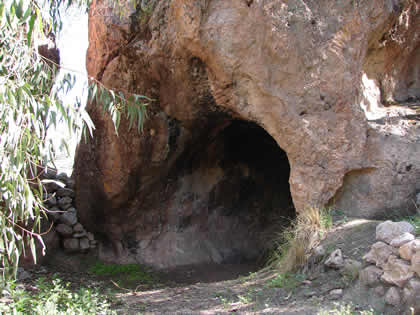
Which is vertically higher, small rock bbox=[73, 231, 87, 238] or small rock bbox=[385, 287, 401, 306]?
small rock bbox=[385, 287, 401, 306]

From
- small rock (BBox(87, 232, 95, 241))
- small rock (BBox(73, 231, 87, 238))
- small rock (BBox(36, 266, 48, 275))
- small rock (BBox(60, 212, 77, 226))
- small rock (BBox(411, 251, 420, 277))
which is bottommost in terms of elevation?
small rock (BBox(36, 266, 48, 275))

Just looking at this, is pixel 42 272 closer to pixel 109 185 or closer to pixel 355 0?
pixel 109 185

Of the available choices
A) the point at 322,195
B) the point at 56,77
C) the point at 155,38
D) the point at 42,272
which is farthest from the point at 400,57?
the point at 42,272

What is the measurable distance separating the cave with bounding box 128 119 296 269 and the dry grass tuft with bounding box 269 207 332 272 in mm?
2174

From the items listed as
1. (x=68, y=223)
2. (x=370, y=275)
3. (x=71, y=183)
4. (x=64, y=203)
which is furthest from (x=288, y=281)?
(x=71, y=183)

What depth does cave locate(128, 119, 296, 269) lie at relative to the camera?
6809mm

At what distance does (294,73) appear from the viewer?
16.5ft

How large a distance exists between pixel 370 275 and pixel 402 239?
0.41 meters

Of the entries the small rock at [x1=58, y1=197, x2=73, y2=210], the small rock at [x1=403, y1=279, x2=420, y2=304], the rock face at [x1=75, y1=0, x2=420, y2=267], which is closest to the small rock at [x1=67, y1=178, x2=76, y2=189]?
the small rock at [x1=58, y1=197, x2=73, y2=210]

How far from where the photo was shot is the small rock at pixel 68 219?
21.7 ft

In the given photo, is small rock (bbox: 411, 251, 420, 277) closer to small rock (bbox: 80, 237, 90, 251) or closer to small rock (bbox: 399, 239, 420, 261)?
small rock (bbox: 399, 239, 420, 261)

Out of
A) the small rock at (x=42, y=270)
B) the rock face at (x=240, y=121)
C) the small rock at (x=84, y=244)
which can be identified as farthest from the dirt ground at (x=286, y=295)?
the small rock at (x=84, y=244)

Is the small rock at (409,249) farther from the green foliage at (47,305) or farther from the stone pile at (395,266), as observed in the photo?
the green foliage at (47,305)

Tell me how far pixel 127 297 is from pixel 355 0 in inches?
184
